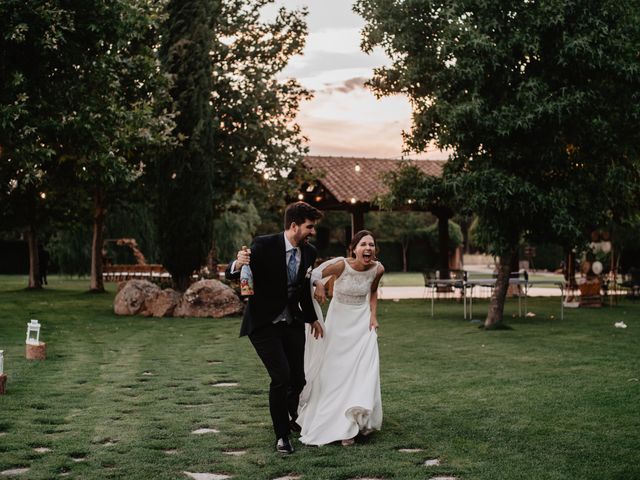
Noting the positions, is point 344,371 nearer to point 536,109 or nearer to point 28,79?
point 536,109

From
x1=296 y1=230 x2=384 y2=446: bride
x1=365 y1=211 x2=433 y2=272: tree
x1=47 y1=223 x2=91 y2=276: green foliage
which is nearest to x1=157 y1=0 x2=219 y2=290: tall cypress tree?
x1=296 y1=230 x2=384 y2=446: bride

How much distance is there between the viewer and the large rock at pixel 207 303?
19.4m

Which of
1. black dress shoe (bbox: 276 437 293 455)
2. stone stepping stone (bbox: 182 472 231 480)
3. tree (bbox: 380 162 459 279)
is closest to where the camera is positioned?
stone stepping stone (bbox: 182 472 231 480)

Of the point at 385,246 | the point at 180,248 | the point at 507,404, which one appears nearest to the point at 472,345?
the point at 507,404

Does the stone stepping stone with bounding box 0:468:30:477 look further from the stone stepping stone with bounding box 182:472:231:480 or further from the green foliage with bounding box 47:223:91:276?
the green foliage with bounding box 47:223:91:276

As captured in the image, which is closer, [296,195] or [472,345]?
[472,345]

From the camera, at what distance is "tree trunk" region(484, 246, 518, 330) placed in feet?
52.2

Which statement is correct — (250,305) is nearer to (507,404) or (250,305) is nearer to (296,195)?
A: (507,404)

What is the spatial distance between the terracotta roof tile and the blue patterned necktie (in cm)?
2129

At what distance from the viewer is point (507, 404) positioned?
26.1ft

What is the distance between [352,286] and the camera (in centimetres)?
694

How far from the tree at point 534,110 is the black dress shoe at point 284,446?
31.4 ft

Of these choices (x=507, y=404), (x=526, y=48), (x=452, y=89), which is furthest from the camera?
(x=452, y=89)

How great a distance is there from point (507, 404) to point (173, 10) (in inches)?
679
